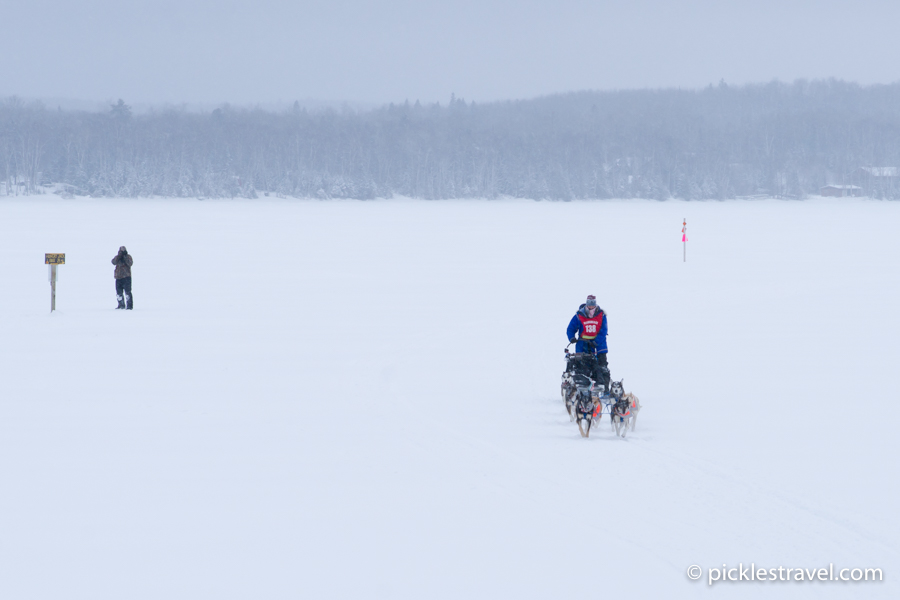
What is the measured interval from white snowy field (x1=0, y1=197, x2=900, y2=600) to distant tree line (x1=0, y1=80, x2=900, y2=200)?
80.6 metres

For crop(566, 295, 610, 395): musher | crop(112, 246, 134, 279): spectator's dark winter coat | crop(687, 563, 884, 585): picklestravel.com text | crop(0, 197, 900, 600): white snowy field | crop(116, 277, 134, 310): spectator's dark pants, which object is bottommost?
crop(687, 563, 884, 585): picklestravel.com text

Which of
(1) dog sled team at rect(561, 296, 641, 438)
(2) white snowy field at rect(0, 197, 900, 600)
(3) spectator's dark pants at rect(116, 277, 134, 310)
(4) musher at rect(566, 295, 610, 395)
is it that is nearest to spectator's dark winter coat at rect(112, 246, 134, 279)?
(3) spectator's dark pants at rect(116, 277, 134, 310)

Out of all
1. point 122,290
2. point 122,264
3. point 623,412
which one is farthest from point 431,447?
Answer: point 122,290

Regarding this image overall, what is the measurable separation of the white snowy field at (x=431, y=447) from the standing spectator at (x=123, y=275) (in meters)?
0.60

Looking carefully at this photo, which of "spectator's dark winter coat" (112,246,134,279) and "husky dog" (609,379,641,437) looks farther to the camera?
Result: "spectator's dark winter coat" (112,246,134,279)

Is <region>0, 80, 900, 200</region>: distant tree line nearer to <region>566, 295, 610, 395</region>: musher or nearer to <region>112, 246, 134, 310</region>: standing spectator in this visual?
<region>112, 246, 134, 310</region>: standing spectator

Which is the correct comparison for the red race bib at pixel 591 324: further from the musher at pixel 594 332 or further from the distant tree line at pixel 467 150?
the distant tree line at pixel 467 150

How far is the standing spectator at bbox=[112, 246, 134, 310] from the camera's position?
17.5m

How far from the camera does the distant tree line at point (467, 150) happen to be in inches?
3898

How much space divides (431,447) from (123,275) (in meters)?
11.9

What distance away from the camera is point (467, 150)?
119 metres

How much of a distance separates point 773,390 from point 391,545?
6480 mm

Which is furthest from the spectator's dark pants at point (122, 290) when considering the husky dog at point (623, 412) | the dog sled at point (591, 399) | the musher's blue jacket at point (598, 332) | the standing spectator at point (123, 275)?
the husky dog at point (623, 412)

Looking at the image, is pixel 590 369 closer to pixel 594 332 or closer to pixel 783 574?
pixel 594 332
